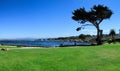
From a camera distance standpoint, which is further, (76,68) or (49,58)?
(49,58)

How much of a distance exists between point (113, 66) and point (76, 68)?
10.1ft

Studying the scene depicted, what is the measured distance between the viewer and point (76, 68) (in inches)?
783

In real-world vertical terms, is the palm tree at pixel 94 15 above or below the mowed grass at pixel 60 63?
above

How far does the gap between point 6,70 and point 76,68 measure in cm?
505

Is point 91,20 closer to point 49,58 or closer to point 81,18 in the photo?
point 81,18

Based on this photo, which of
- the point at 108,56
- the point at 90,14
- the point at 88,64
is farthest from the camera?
the point at 90,14

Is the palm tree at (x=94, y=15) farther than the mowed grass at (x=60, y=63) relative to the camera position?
Yes

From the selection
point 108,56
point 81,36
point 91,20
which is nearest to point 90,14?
point 91,20

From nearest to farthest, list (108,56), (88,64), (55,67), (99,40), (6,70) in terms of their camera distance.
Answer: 1. (6,70)
2. (55,67)
3. (88,64)
4. (108,56)
5. (99,40)

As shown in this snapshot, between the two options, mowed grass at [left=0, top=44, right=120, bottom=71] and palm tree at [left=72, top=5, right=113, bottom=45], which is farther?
palm tree at [left=72, top=5, right=113, bottom=45]

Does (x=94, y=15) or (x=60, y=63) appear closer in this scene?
(x=60, y=63)

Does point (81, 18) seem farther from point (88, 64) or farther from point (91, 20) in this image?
point (88, 64)

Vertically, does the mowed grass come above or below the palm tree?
below

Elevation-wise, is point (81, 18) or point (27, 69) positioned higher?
point (81, 18)
